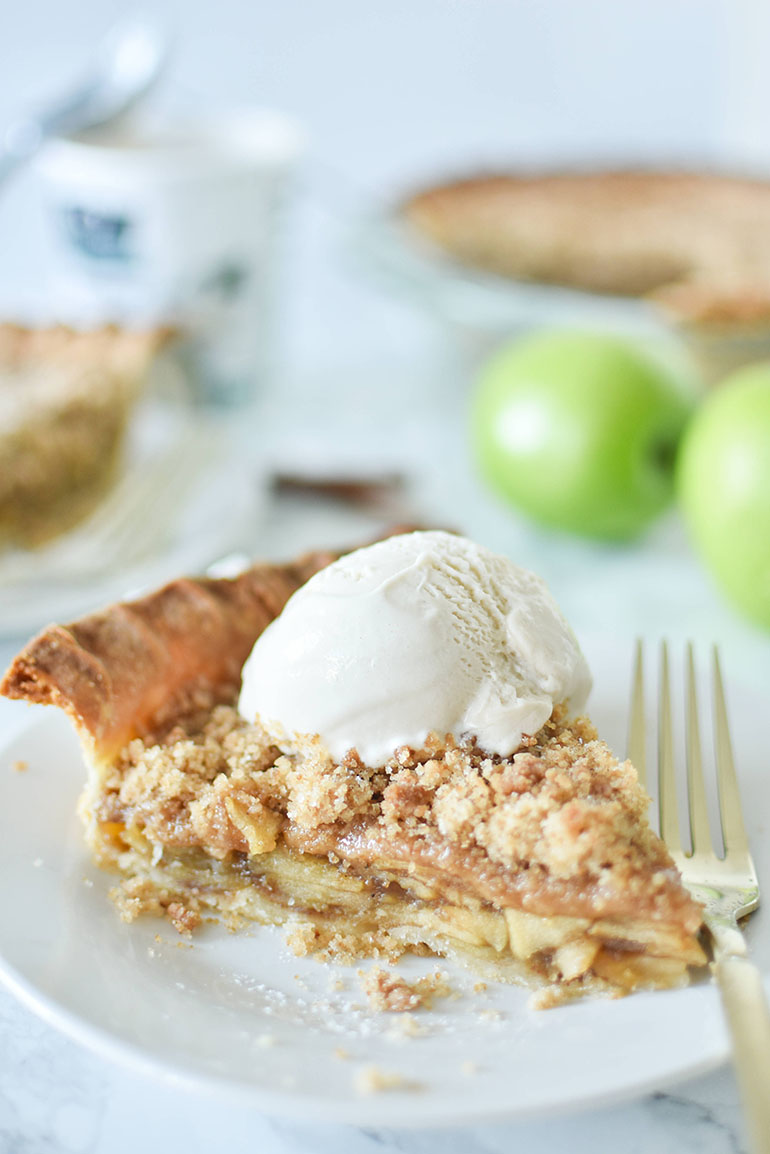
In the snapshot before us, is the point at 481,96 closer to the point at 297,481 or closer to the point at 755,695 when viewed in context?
the point at 297,481

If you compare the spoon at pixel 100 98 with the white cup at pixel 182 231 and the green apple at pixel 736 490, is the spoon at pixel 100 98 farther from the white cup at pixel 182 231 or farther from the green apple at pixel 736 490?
the green apple at pixel 736 490

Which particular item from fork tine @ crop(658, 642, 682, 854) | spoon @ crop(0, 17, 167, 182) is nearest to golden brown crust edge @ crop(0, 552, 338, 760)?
fork tine @ crop(658, 642, 682, 854)

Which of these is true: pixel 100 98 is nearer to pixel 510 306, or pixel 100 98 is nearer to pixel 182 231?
pixel 182 231

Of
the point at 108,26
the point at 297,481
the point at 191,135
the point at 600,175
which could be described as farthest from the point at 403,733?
the point at 108,26

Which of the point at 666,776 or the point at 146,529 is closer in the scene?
the point at 666,776

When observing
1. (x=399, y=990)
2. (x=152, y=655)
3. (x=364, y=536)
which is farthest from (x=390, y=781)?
(x=364, y=536)

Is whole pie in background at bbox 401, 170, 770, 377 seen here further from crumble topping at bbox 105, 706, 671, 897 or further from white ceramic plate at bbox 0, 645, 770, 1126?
white ceramic plate at bbox 0, 645, 770, 1126
